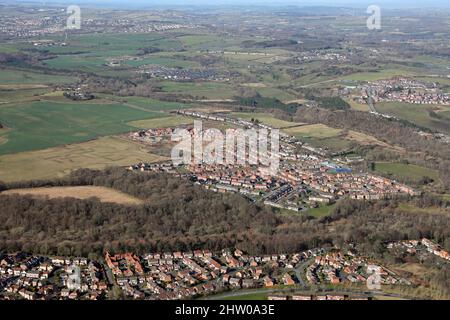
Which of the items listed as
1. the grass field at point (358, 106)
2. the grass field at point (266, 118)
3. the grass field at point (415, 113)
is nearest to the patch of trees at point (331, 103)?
the grass field at point (358, 106)

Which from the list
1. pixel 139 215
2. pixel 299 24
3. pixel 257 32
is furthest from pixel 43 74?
pixel 299 24

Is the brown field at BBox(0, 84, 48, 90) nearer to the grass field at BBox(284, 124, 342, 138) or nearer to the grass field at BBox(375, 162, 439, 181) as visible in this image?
the grass field at BBox(284, 124, 342, 138)

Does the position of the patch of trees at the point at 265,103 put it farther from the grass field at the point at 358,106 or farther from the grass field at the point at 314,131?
the grass field at the point at 314,131

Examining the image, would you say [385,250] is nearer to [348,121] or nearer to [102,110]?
[348,121]

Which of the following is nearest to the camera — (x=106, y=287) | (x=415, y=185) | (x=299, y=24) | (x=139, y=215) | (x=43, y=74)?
(x=106, y=287)

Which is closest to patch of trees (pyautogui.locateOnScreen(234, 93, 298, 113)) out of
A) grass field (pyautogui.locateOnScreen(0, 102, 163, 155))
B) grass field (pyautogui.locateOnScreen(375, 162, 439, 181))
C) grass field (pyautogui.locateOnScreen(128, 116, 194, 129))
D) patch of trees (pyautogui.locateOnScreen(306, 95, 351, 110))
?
patch of trees (pyautogui.locateOnScreen(306, 95, 351, 110))

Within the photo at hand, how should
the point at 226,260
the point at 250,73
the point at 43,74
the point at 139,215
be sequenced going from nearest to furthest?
the point at 226,260
the point at 139,215
the point at 43,74
the point at 250,73

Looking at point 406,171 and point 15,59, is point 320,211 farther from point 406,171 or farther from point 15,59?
point 15,59
